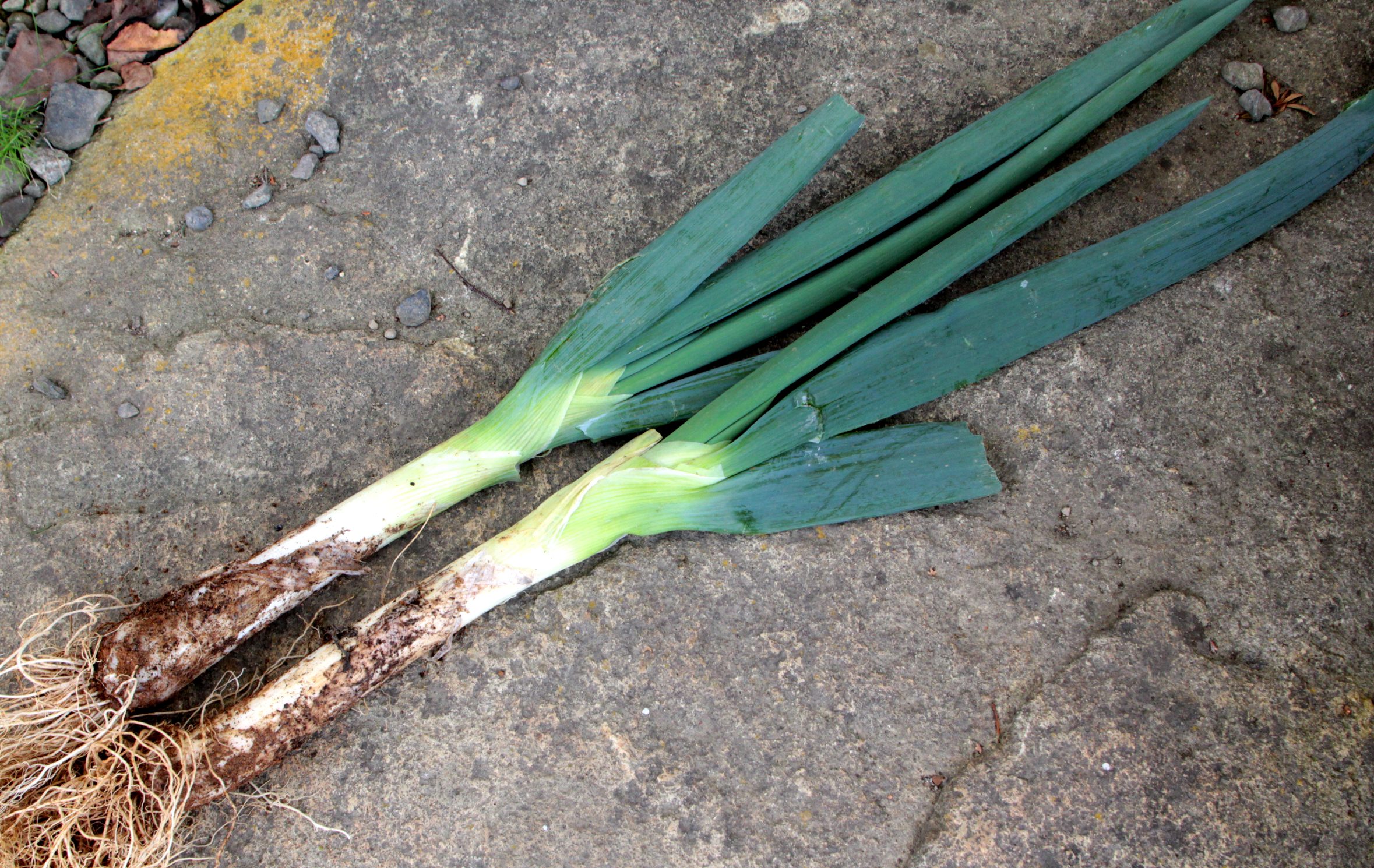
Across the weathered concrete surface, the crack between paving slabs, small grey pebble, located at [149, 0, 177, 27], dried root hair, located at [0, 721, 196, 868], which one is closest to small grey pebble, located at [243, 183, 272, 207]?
the weathered concrete surface

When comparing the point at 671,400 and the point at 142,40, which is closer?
the point at 671,400

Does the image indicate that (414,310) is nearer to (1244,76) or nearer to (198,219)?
(198,219)

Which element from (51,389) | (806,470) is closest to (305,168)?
(51,389)

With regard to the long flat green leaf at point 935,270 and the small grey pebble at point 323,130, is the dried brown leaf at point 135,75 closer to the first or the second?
the small grey pebble at point 323,130

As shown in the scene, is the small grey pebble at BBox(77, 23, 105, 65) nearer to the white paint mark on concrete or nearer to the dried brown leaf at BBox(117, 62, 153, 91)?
the dried brown leaf at BBox(117, 62, 153, 91)

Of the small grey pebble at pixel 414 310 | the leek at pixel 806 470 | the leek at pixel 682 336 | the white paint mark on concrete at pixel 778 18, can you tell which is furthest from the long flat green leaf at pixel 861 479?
the white paint mark on concrete at pixel 778 18
